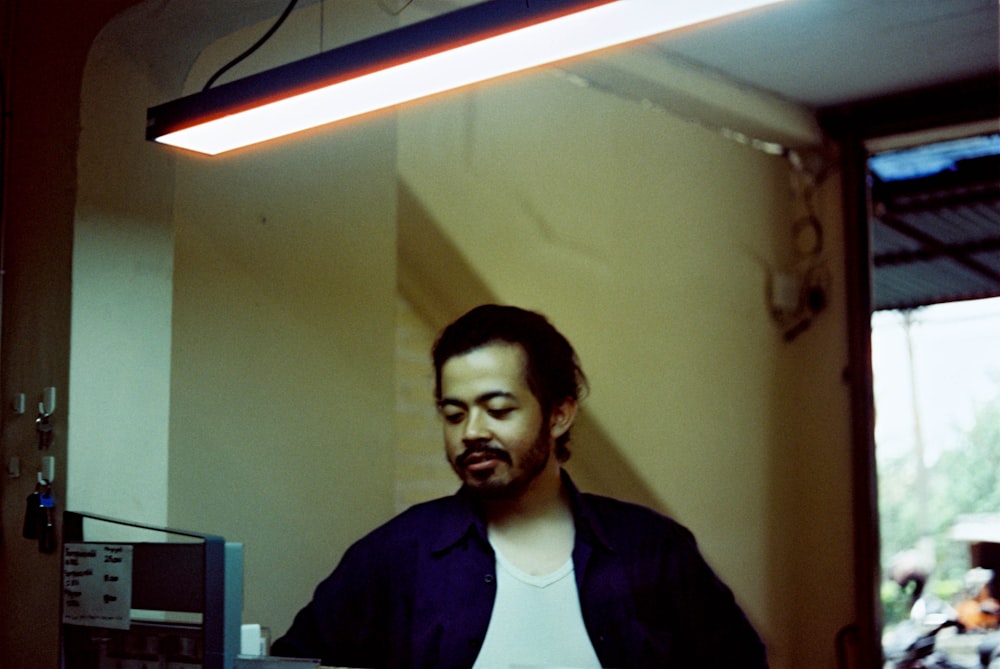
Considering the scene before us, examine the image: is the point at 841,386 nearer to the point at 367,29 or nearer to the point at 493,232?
the point at 493,232

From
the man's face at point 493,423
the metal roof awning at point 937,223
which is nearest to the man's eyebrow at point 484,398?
the man's face at point 493,423

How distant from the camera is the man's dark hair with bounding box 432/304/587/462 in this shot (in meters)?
2.96

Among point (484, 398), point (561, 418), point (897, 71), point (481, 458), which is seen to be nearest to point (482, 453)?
point (481, 458)

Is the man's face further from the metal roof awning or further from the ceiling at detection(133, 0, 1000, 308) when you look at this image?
the metal roof awning

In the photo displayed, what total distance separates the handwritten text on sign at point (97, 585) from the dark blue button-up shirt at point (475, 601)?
47 cm

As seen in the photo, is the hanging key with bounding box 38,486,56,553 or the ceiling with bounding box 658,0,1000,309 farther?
the ceiling with bounding box 658,0,1000,309

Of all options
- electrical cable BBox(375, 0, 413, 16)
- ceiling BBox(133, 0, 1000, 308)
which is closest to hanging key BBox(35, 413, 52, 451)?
ceiling BBox(133, 0, 1000, 308)

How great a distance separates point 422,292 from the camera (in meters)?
3.50

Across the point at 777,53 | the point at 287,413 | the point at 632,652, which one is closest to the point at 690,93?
the point at 777,53

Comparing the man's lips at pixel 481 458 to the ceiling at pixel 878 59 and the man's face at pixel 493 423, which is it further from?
the ceiling at pixel 878 59

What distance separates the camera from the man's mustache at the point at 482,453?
111 inches

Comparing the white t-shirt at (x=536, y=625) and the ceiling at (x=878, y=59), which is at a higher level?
the ceiling at (x=878, y=59)

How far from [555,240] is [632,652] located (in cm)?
174

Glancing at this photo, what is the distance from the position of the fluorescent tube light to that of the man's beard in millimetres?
984
